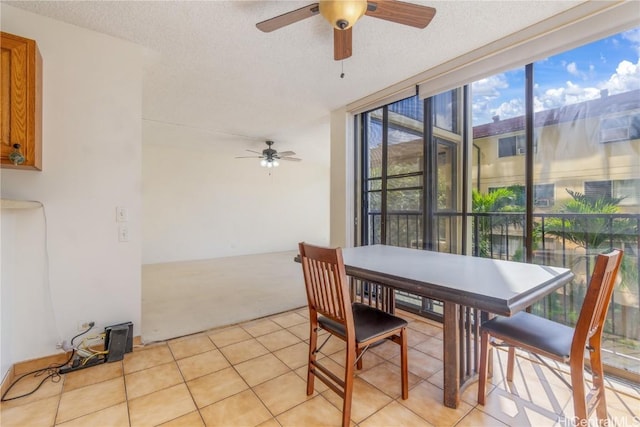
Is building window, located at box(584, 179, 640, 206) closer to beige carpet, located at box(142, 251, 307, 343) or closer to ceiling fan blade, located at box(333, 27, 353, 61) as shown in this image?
ceiling fan blade, located at box(333, 27, 353, 61)

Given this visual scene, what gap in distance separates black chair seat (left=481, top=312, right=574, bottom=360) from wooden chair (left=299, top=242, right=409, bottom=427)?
0.51m

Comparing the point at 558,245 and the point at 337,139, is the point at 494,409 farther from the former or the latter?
the point at 337,139

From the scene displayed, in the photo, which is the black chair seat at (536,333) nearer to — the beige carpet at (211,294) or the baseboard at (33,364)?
the beige carpet at (211,294)

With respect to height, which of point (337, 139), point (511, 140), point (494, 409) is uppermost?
point (337, 139)

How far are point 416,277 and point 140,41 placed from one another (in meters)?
2.65

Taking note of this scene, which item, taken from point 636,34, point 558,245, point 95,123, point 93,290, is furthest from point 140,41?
point 558,245

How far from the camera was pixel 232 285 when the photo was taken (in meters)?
4.07

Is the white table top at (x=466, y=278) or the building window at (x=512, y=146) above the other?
the building window at (x=512, y=146)

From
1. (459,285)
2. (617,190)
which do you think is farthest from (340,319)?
(617,190)

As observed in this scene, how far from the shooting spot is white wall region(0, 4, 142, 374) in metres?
1.88

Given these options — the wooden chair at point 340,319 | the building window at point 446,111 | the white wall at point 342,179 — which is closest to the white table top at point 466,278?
the wooden chair at point 340,319

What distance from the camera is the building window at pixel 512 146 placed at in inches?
89.8

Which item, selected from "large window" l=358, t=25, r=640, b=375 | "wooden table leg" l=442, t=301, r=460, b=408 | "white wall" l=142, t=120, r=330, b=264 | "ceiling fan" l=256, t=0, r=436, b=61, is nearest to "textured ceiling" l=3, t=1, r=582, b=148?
"ceiling fan" l=256, t=0, r=436, b=61

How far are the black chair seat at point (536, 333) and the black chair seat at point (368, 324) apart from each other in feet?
1.65
